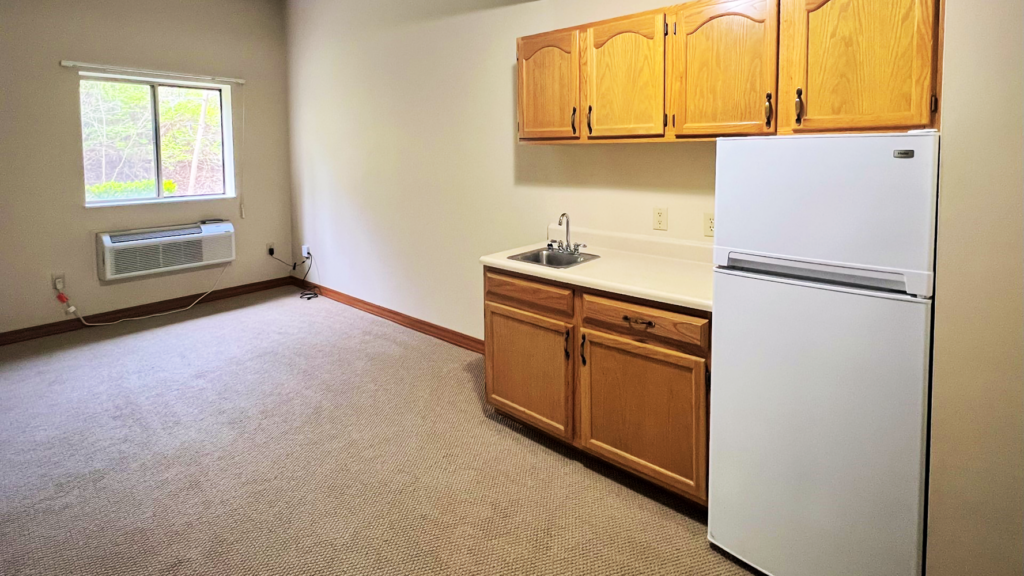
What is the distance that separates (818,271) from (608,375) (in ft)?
3.18

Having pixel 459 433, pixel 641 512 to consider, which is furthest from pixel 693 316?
pixel 459 433

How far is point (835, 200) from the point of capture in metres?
1.68

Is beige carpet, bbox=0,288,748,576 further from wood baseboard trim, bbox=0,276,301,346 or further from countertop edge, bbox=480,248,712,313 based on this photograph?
countertop edge, bbox=480,248,712,313

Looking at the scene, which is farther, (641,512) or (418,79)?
(418,79)

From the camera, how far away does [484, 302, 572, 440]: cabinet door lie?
2.69 metres

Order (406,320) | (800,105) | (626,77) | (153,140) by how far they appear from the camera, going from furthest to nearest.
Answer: (153,140) → (406,320) → (626,77) → (800,105)

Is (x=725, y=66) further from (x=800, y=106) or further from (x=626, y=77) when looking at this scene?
(x=626, y=77)

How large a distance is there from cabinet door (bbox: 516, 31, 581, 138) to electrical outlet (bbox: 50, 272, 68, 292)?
380 cm

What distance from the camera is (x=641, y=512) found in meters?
2.37

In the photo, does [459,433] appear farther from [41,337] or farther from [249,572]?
[41,337]

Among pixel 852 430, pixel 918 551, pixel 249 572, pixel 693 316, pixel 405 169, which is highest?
pixel 405 169

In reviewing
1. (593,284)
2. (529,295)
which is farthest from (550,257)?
(593,284)

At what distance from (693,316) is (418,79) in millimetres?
2979

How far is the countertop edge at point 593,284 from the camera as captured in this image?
85.7 inches
